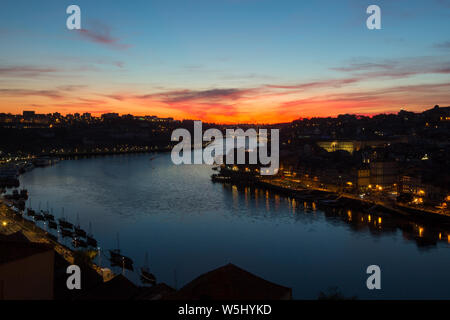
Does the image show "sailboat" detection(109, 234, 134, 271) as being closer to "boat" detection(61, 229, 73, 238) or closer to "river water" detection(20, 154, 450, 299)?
"river water" detection(20, 154, 450, 299)

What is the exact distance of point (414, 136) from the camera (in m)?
21.3

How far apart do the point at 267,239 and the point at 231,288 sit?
16.3ft

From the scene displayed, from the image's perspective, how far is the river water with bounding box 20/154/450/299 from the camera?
15.9 ft

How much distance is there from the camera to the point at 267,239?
654cm

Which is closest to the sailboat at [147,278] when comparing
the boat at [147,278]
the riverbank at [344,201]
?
the boat at [147,278]

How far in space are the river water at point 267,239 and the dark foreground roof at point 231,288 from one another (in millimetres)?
2860

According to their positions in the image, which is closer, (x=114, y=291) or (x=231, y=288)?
(x=231, y=288)

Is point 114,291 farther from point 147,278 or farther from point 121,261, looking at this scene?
point 121,261

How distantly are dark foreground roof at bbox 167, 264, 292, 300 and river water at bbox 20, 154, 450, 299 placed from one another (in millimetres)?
2860

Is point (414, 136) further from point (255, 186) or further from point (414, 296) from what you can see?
point (414, 296)

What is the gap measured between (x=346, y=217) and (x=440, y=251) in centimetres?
239

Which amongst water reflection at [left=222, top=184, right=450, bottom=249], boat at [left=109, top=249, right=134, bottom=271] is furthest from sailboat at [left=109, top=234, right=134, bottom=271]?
water reflection at [left=222, top=184, right=450, bottom=249]

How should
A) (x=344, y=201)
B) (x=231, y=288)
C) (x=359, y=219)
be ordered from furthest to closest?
(x=344, y=201) < (x=359, y=219) < (x=231, y=288)

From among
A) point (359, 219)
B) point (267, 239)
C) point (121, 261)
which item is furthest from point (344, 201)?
point (121, 261)
